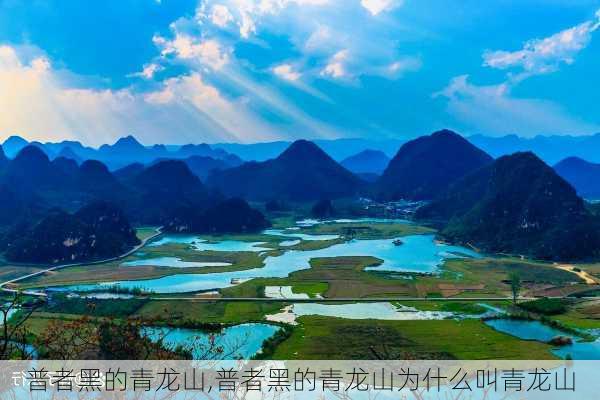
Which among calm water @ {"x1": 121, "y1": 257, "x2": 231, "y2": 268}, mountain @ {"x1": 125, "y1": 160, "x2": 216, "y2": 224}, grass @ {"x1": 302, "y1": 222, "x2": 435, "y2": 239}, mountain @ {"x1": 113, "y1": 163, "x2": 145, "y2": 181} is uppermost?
mountain @ {"x1": 113, "y1": 163, "x2": 145, "y2": 181}

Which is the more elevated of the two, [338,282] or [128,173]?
[128,173]

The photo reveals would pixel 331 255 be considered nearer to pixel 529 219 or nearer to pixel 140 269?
pixel 140 269

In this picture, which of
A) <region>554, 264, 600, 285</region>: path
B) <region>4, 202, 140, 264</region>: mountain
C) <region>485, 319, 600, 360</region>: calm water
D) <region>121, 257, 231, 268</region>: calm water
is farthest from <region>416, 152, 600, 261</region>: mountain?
<region>4, 202, 140, 264</region>: mountain

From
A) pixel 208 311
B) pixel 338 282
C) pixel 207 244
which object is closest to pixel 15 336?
pixel 208 311

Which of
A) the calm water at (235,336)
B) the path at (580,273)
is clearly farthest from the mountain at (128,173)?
the calm water at (235,336)

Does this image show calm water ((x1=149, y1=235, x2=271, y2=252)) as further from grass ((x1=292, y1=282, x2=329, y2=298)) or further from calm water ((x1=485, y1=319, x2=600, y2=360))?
calm water ((x1=485, y1=319, x2=600, y2=360))

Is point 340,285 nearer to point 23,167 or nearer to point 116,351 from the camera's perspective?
point 116,351
